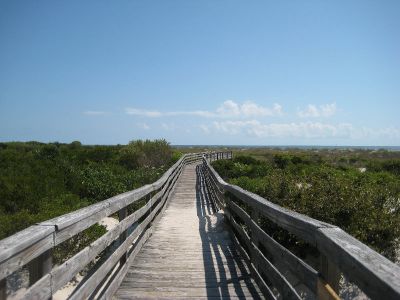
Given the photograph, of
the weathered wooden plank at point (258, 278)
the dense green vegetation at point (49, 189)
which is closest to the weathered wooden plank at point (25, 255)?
the weathered wooden plank at point (258, 278)

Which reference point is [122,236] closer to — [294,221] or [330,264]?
[294,221]

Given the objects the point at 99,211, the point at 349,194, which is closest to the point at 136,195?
the point at 99,211

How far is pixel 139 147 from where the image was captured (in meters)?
32.0

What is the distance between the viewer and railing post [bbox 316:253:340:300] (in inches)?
94.3

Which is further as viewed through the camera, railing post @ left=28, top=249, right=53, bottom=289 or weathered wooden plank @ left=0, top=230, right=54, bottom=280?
railing post @ left=28, top=249, right=53, bottom=289

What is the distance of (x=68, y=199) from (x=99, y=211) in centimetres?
755

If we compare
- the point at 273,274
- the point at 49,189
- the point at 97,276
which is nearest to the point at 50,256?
the point at 97,276

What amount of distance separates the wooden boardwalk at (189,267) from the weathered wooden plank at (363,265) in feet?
7.31

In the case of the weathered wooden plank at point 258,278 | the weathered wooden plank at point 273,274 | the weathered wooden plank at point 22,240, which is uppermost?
the weathered wooden plank at point 22,240

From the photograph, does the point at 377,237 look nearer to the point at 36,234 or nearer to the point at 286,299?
the point at 286,299

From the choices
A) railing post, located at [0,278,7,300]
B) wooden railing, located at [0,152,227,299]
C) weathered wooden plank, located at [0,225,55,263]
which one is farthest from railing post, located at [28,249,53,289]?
railing post, located at [0,278,7,300]

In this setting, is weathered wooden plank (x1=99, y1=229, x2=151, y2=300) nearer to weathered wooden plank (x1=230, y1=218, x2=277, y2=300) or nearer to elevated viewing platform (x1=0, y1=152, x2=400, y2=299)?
elevated viewing platform (x1=0, y1=152, x2=400, y2=299)

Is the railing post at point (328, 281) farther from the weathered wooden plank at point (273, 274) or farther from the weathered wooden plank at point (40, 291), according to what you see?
the weathered wooden plank at point (40, 291)

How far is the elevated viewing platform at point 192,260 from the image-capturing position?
2.10 metres
